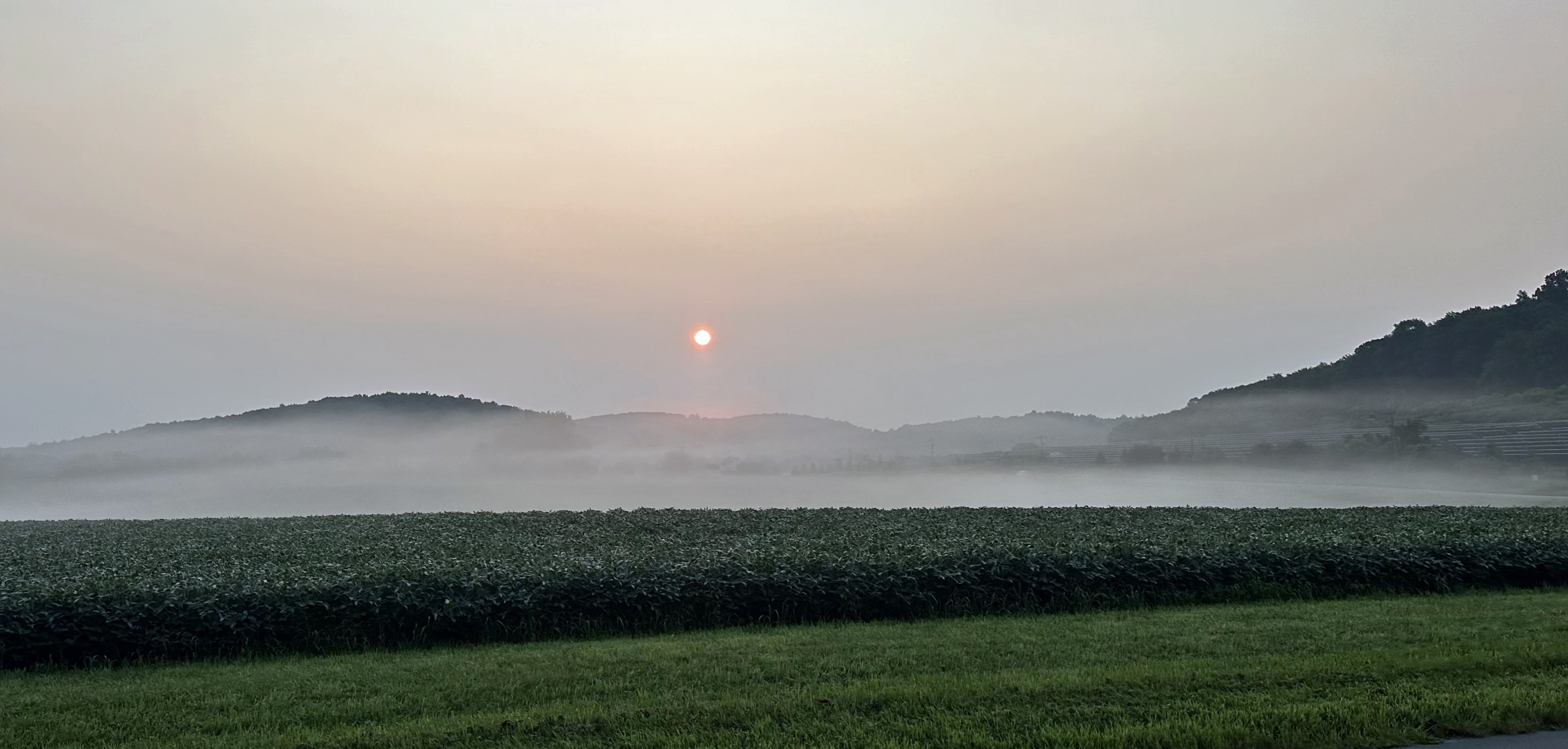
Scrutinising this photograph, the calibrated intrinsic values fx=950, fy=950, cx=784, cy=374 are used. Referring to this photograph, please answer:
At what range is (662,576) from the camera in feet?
33.7

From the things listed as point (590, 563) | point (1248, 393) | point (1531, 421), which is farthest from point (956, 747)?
point (1248, 393)

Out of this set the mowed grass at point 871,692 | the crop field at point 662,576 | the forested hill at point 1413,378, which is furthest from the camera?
the forested hill at point 1413,378

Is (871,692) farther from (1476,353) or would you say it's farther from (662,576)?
(1476,353)

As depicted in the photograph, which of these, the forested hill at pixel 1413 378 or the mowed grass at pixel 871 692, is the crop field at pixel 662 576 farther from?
the forested hill at pixel 1413 378

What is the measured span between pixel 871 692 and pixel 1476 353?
263 feet

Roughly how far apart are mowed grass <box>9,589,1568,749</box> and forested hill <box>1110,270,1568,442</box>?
59829 millimetres

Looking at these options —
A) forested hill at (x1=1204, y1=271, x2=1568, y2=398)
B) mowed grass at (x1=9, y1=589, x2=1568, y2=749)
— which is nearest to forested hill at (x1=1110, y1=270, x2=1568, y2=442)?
forested hill at (x1=1204, y1=271, x2=1568, y2=398)

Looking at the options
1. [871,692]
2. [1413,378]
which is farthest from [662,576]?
[1413,378]

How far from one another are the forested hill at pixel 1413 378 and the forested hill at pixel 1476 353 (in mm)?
70

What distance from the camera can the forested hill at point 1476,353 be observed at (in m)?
65.1

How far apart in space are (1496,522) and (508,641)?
50.0 feet

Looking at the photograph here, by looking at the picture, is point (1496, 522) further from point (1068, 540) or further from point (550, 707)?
point (550, 707)

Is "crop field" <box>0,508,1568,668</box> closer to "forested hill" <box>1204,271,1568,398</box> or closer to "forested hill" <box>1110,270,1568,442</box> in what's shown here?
"forested hill" <box>1110,270,1568,442</box>

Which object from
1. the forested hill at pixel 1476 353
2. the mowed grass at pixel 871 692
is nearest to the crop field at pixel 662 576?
the mowed grass at pixel 871 692
